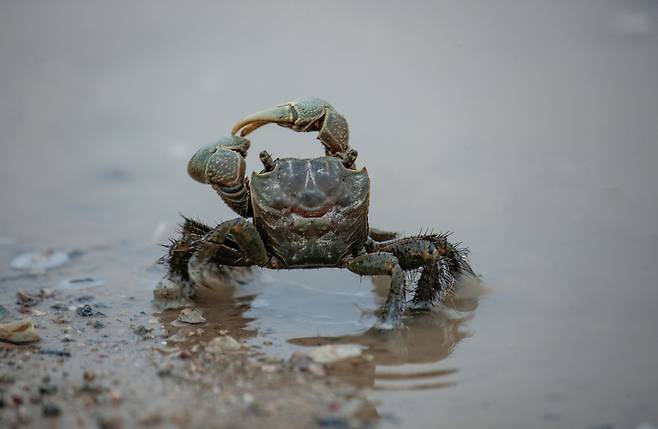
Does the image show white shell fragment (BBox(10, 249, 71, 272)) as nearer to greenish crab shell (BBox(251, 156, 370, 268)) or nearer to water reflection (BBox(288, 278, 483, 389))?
greenish crab shell (BBox(251, 156, 370, 268))

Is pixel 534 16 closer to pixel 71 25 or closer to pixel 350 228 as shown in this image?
pixel 350 228

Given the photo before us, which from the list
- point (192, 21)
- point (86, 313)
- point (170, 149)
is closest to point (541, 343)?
point (86, 313)

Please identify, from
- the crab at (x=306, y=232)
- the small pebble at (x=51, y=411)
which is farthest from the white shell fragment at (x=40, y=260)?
the small pebble at (x=51, y=411)

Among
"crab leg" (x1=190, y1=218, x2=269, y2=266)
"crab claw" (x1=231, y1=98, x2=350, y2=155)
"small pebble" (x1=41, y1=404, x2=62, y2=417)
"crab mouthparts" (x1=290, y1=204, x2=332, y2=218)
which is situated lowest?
"small pebble" (x1=41, y1=404, x2=62, y2=417)

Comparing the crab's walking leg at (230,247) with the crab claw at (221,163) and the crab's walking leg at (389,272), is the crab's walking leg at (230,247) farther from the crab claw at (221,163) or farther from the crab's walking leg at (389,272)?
the crab's walking leg at (389,272)

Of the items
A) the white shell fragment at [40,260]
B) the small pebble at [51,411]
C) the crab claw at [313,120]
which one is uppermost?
the crab claw at [313,120]

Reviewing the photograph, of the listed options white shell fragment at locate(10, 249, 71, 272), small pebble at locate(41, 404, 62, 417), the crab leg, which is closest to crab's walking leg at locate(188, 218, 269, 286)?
the crab leg
